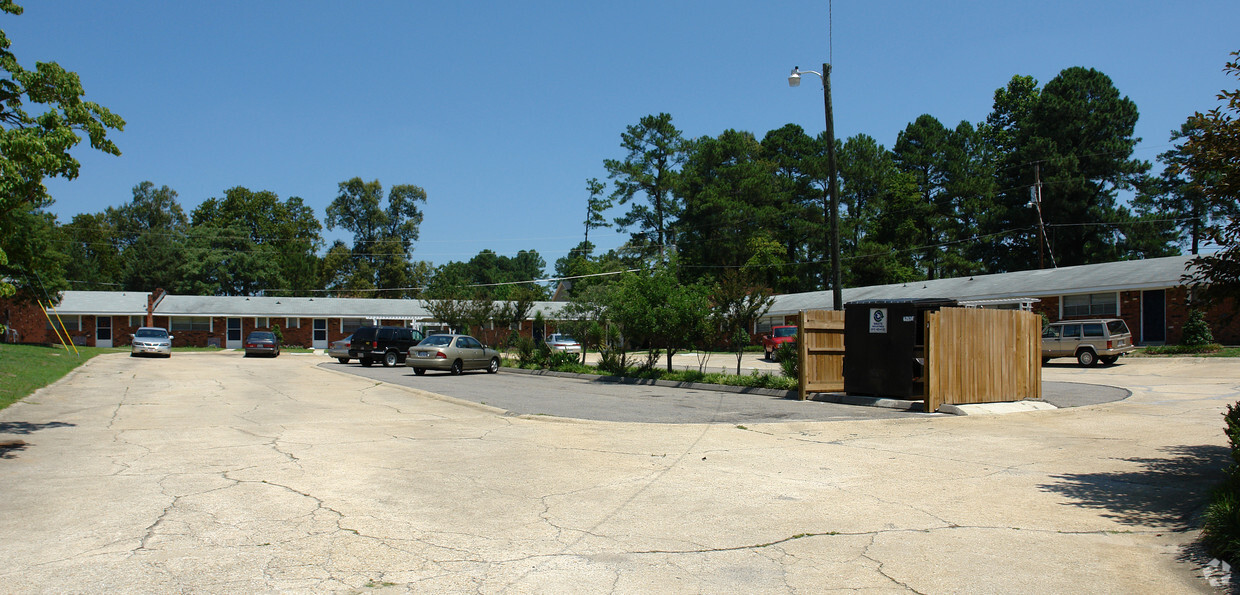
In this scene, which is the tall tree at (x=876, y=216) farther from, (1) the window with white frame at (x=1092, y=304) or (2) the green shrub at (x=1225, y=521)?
(2) the green shrub at (x=1225, y=521)

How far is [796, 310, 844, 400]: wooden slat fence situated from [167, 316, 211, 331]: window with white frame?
169 feet

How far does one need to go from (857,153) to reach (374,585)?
71325mm

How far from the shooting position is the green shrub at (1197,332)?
30203 millimetres

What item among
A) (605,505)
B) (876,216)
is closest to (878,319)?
(605,505)

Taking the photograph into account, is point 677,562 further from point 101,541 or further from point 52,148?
point 52,148

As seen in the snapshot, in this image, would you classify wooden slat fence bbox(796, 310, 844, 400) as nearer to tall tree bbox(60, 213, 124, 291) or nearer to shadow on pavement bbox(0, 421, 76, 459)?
shadow on pavement bbox(0, 421, 76, 459)

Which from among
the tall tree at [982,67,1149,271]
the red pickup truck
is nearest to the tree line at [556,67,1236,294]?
the tall tree at [982,67,1149,271]

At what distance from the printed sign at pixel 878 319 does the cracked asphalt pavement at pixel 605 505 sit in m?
3.01

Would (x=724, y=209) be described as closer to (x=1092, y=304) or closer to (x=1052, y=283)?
(x=1052, y=283)

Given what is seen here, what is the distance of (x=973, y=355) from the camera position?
593 inches

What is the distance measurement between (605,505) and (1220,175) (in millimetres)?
6501

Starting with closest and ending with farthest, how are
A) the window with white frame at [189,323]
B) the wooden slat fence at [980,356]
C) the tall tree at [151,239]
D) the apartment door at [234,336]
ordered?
the wooden slat fence at [980,356] < the window with white frame at [189,323] < the apartment door at [234,336] < the tall tree at [151,239]

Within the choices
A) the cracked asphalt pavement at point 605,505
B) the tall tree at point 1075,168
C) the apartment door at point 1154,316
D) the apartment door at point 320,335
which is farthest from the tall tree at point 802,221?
the cracked asphalt pavement at point 605,505

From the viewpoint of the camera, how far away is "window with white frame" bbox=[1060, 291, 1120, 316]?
117ft
